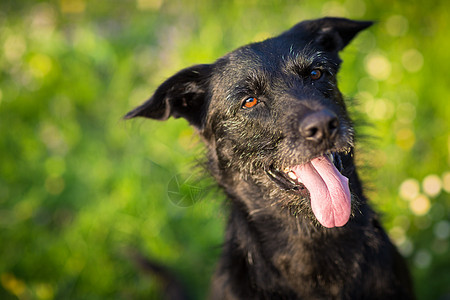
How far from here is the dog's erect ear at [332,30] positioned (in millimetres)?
2629

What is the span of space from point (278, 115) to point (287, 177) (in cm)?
43

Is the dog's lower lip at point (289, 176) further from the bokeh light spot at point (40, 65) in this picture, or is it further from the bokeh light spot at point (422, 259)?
the bokeh light spot at point (40, 65)

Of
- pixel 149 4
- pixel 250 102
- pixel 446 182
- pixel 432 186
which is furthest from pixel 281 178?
pixel 149 4

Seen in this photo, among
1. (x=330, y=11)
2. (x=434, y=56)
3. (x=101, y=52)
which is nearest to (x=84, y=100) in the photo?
(x=101, y=52)

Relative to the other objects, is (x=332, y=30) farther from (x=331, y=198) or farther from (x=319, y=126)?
(x=331, y=198)

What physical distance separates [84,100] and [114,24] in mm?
2141

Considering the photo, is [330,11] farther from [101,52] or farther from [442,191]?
[101,52]

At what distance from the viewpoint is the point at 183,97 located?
2752 millimetres

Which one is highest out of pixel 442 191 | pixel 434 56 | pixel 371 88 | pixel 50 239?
pixel 434 56

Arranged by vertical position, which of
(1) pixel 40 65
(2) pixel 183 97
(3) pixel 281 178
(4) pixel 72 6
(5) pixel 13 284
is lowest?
(5) pixel 13 284

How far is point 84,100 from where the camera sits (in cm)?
552

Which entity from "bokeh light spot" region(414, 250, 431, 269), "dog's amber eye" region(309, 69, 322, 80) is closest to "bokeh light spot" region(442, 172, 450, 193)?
"bokeh light spot" region(414, 250, 431, 269)

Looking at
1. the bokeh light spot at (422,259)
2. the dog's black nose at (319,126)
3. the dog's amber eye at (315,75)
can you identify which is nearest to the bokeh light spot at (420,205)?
the bokeh light spot at (422,259)

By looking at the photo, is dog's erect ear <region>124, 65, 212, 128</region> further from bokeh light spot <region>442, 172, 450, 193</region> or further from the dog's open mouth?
bokeh light spot <region>442, 172, 450, 193</region>
